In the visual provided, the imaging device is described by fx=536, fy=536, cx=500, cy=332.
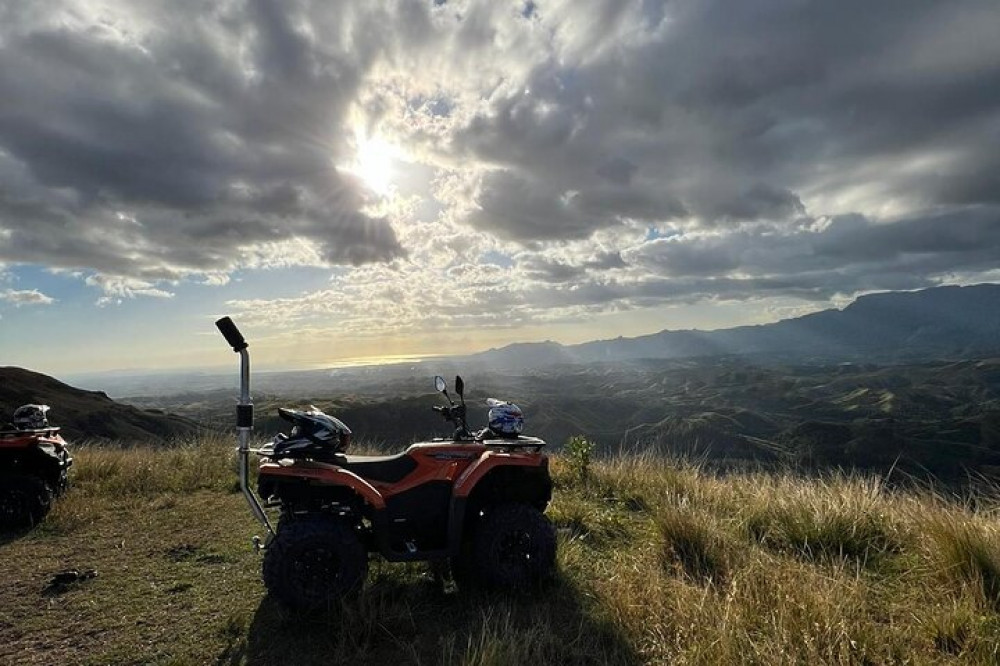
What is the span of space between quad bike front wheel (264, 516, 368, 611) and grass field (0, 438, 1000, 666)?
7.6 inches

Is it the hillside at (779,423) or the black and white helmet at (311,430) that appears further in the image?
the hillside at (779,423)

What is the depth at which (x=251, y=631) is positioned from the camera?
13.7 feet

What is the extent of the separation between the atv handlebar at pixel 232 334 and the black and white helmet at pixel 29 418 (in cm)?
498

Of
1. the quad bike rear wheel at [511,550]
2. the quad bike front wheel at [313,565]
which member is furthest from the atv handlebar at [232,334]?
the quad bike rear wheel at [511,550]

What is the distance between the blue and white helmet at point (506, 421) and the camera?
511 centimetres

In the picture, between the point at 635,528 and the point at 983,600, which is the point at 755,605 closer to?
the point at 983,600

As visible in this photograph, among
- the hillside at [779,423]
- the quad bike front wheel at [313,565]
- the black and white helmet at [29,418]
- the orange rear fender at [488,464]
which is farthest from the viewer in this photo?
the hillside at [779,423]

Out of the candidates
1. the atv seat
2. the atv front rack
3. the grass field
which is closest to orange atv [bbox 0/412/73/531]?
the grass field

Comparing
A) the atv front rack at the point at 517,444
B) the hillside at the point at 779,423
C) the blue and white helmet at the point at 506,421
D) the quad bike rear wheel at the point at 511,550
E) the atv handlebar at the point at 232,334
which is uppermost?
the atv handlebar at the point at 232,334

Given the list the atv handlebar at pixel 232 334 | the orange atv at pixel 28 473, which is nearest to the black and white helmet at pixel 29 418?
the orange atv at pixel 28 473

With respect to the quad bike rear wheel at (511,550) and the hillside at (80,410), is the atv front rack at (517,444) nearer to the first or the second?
the quad bike rear wheel at (511,550)

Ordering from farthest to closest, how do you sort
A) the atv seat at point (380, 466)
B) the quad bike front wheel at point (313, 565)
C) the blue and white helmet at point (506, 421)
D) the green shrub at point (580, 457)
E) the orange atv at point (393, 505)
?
the green shrub at point (580, 457) → the blue and white helmet at point (506, 421) → the atv seat at point (380, 466) → the orange atv at point (393, 505) → the quad bike front wheel at point (313, 565)

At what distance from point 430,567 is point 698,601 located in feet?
8.13

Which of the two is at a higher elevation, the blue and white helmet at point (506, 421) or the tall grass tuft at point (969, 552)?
the blue and white helmet at point (506, 421)
